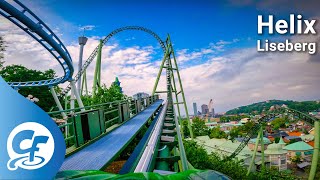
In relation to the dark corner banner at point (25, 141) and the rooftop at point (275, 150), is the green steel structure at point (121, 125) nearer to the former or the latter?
the dark corner banner at point (25, 141)

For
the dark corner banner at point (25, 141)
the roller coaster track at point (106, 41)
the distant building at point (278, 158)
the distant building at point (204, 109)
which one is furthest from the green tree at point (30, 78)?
the distant building at point (204, 109)

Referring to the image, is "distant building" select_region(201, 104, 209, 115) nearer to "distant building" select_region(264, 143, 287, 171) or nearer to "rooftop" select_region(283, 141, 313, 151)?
"rooftop" select_region(283, 141, 313, 151)

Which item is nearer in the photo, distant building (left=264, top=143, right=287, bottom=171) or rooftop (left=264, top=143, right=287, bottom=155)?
distant building (left=264, top=143, right=287, bottom=171)

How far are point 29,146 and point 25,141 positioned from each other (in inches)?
1.4

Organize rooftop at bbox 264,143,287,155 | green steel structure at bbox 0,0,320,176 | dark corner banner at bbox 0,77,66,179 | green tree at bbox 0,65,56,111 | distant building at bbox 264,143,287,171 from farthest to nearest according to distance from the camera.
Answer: rooftop at bbox 264,143,287,155
distant building at bbox 264,143,287,171
green tree at bbox 0,65,56,111
green steel structure at bbox 0,0,320,176
dark corner banner at bbox 0,77,66,179

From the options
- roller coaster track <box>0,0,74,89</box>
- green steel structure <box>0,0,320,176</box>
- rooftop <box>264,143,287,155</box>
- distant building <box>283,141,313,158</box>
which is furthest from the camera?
distant building <box>283,141,313,158</box>

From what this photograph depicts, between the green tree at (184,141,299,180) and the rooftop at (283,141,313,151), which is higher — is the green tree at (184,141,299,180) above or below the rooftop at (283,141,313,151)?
above

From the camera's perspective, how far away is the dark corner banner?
52.2 inches

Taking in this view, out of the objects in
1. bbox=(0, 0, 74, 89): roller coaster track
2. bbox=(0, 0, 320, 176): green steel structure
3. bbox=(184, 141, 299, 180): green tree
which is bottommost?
bbox=(184, 141, 299, 180): green tree

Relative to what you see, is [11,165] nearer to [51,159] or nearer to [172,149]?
[51,159]

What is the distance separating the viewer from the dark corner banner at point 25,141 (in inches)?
52.2

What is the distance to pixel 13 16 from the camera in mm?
7789

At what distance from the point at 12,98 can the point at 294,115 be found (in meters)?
14.4

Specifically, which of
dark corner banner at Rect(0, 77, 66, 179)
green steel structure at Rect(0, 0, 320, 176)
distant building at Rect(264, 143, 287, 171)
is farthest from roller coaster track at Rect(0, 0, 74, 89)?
distant building at Rect(264, 143, 287, 171)
